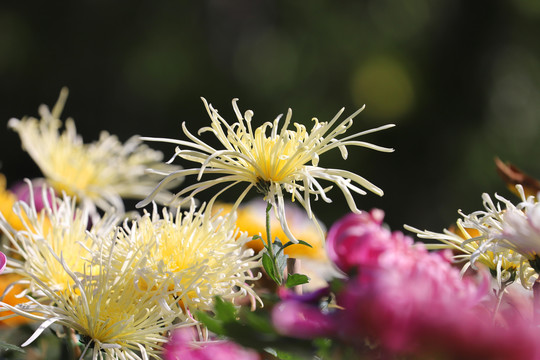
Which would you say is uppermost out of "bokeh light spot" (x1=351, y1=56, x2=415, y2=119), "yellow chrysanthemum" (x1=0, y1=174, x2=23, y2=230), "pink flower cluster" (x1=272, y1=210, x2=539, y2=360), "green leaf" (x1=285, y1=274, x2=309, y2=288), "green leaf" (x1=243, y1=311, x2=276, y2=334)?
"pink flower cluster" (x1=272, y1=210, x2=539, y2=360)

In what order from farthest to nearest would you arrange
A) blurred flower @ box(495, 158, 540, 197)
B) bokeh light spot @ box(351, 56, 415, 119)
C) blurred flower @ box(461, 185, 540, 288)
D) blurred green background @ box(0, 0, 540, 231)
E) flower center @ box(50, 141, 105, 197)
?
bokeh light spot @ box(351, 56, 415, 119)
blurred green background @ box(0, 0, 540, 231)
flower center @ box(50, 141, 105, 197)
blurred flower @ box(495, 158, 540, 197)
blurred flower @ box(461, 185, 540, 288)

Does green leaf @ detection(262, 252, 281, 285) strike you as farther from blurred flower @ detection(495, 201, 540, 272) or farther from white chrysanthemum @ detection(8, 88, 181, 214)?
white chrysanthemum @ detection(8, 88, 181, 214)

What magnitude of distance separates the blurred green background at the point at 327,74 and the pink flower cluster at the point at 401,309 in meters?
2.55

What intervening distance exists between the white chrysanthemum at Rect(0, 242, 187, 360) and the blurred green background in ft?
8.11

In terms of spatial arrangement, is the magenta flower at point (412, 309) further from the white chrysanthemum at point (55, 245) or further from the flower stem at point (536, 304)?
the white chrysanthemum at point (55, 245)

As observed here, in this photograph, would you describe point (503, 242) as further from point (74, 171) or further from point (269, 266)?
point (74, 171)

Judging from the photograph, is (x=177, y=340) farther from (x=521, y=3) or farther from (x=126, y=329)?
(x=521, y=3)

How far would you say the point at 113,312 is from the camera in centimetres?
27

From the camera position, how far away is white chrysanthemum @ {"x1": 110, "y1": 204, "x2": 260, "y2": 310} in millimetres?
262

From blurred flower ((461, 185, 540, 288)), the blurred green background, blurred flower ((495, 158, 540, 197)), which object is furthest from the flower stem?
the blurred green background

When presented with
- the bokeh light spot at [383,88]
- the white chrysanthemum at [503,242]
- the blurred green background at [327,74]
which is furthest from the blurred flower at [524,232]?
the bokeh light spot at [383,88]

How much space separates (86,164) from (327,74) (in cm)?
257

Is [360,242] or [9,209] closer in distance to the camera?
[360,242]

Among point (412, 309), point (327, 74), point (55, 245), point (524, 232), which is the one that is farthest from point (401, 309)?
point (327, 74)
